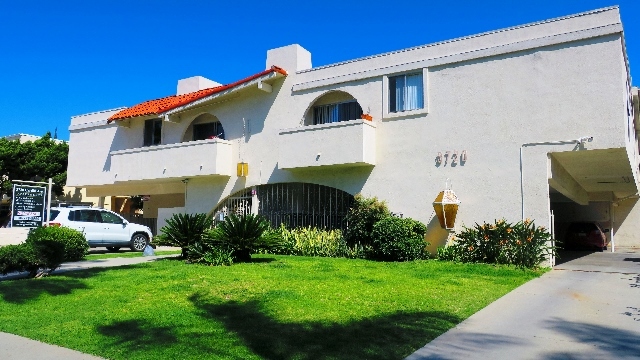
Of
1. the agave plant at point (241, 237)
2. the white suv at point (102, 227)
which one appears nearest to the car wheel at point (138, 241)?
the white suv at point (102, 227)

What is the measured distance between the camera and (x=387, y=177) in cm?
1644

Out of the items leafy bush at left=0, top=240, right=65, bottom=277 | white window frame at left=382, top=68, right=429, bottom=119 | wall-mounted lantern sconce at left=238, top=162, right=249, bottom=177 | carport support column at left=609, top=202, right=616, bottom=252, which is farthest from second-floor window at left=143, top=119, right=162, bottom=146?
carport support column at left=609, top=202, right=616, bottom=252

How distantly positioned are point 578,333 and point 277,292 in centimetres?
464

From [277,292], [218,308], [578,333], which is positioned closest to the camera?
[578,333]

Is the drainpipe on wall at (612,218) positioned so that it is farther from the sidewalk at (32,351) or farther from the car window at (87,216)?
the sidewalk at (32,351)

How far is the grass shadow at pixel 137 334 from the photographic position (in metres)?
6.02

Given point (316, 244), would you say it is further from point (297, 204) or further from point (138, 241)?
point (138, 241)

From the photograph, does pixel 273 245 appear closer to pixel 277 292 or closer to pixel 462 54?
pixel 277 292

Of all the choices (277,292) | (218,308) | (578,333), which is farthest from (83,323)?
(578,333)

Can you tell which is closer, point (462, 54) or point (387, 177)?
point (462, 54)

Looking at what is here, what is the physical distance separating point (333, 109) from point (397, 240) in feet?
20.0

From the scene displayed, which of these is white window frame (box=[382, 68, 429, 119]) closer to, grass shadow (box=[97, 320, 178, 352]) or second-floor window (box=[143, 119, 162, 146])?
second-floor window (box=[143, 119, 162, 146])

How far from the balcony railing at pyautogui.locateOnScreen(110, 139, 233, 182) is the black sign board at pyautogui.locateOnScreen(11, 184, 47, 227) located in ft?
21.0

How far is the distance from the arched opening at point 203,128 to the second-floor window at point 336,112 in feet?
15.4
